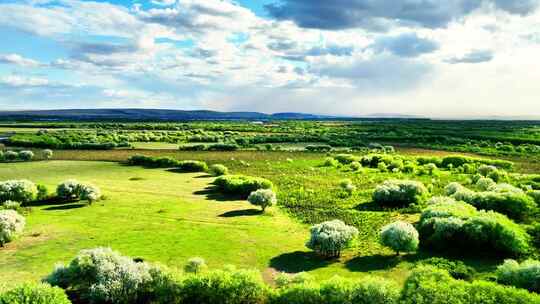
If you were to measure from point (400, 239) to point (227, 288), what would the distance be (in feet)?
59.5

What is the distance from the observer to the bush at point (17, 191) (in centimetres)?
5725

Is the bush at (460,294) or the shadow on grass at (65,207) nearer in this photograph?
the bush at (460,294)

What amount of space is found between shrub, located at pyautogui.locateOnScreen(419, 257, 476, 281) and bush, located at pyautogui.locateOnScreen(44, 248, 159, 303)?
23.3 meters

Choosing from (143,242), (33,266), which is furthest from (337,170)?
(33,266)

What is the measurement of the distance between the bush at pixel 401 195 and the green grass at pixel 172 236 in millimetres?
15540

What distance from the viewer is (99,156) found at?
4616 inches

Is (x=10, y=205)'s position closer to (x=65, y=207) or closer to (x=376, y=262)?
(x=65, y=207)

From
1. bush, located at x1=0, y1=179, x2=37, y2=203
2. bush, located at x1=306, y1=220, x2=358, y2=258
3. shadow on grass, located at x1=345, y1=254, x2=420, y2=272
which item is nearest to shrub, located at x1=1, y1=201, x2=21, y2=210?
bush, located at x1=0, y1=179, x2=37, y2=203

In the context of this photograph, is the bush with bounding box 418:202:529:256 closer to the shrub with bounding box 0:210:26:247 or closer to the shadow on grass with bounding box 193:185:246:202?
the shadow on grass with bounding box 193:185:246:202

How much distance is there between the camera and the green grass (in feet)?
124

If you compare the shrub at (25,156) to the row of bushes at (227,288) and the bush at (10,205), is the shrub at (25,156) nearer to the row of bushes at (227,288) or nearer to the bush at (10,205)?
the bush at (10,205)

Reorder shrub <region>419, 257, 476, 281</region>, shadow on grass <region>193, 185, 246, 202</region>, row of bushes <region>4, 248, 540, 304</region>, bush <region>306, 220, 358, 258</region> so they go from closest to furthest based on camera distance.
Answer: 1. row of bushes <region>4, 248, 540, 304</region>
2. shrub <region>419, 257, 476, 281</region>
3. bush <region>306, 220, 358, 258</region>
4. shadow on grass <region>193, 185, 246, 202</region>

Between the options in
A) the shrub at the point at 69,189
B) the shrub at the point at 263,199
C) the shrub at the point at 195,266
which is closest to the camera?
the shrub at the point at 195,266

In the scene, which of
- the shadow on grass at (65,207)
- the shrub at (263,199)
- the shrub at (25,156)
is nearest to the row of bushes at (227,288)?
the shrub at (263,199)
